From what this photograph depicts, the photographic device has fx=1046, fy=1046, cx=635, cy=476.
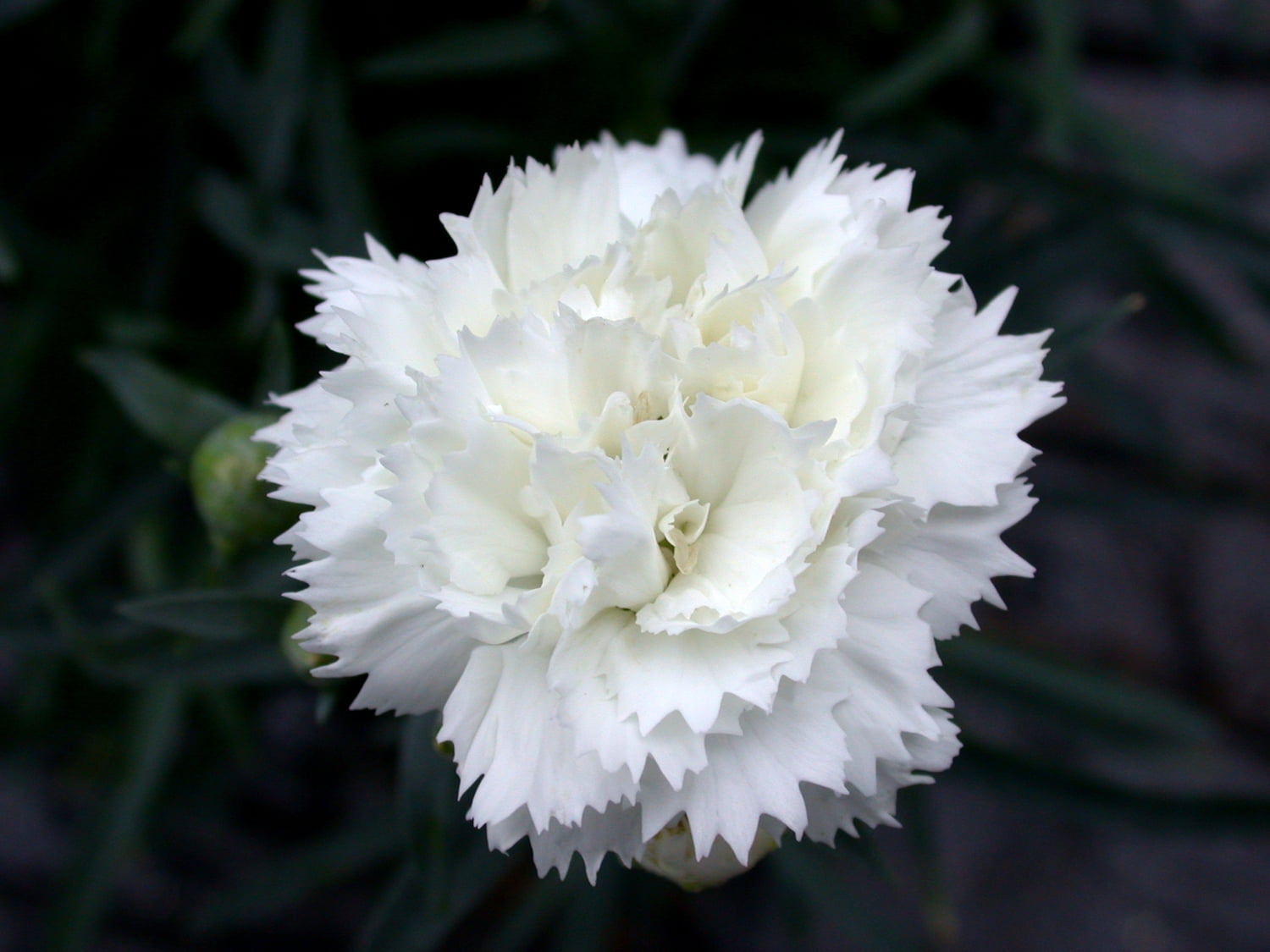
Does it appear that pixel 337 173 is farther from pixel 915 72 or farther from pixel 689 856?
pixel 689 856

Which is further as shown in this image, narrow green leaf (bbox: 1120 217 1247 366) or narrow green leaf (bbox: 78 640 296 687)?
narrow green leaf (bbox: 1120 217 1247 366)

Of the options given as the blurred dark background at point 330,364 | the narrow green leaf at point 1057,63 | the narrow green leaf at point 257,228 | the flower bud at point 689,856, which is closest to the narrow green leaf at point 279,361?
the blurred dark background at point 330,364

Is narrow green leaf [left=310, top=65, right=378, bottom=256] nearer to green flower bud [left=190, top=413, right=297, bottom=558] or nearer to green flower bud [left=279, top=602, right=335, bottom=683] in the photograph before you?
green flower bud [left=190, top=413, right=297, bottom=558]

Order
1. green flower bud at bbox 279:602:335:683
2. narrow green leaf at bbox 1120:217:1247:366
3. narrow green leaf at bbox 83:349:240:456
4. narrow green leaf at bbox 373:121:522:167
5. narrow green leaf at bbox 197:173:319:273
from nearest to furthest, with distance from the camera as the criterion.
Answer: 1. green flower bud at bbox 279:602:335:683
2. narrow green leaf at bbox 83:349:240:456
3. narrow green leaf at bbox 197:173:319:273
4. narrow green leaf at bbox 373:121:522:167
5. narrow green leaf at bbox 1120:217:1247:366

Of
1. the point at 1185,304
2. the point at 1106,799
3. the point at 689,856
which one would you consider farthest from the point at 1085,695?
the point at 689,856

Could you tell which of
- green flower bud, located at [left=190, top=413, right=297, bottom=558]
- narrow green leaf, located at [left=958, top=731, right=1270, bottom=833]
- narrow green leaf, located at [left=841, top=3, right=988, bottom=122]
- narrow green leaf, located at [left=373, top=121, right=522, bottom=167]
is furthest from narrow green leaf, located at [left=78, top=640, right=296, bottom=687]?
narrow green leaf, located at [left=841, top=3, right=988, bottom=122]

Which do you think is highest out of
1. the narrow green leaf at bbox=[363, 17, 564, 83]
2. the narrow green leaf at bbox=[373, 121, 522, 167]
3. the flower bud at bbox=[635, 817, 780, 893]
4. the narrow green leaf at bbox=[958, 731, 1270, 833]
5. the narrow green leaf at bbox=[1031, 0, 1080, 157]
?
the narrow green leaf at bbox=[363, 17, 564, 83]

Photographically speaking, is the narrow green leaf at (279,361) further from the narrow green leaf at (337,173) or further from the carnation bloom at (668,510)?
the narrow green leaf at (337,173)
